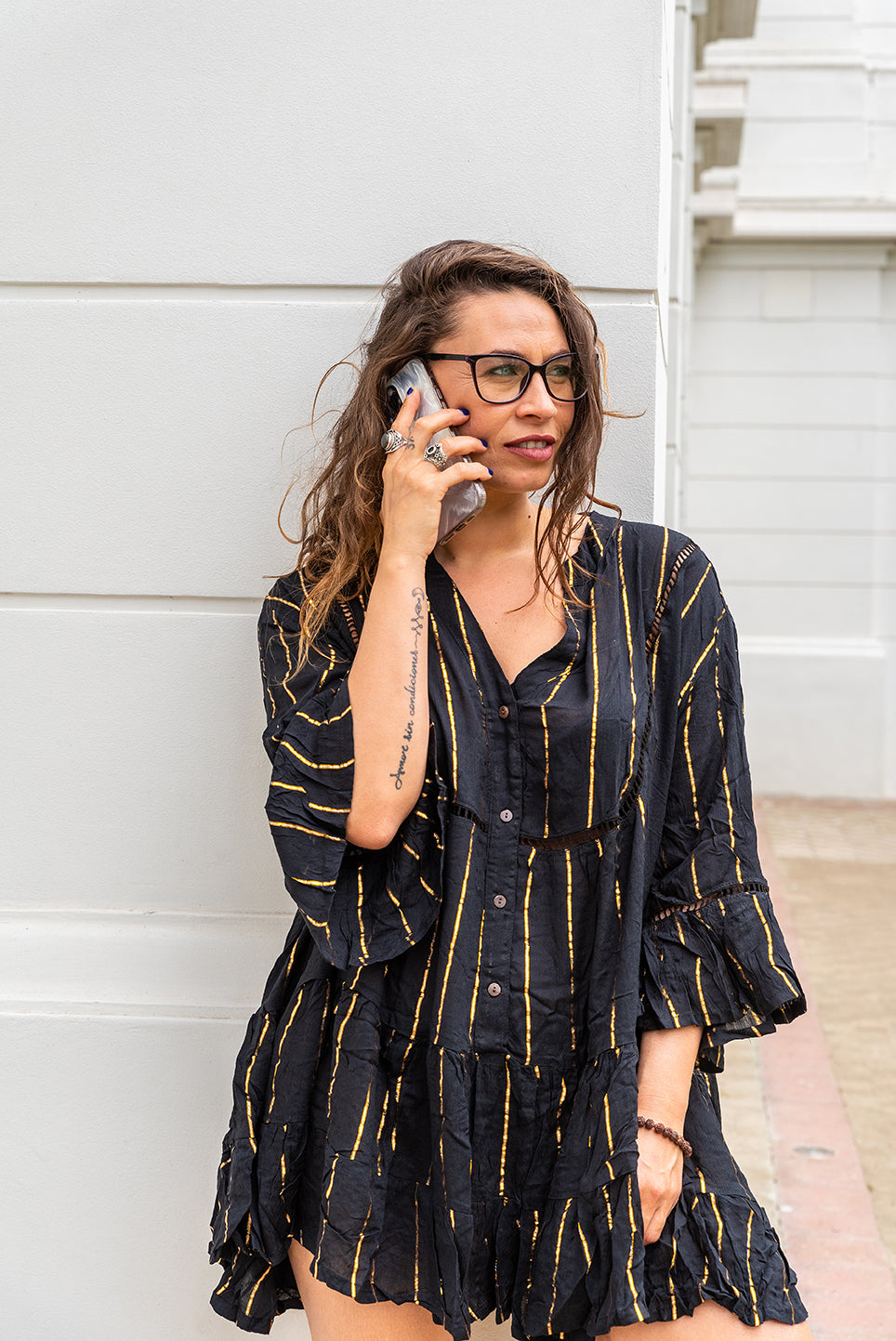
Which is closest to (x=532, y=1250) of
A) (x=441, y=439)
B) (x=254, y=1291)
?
(x=254, y=1291)

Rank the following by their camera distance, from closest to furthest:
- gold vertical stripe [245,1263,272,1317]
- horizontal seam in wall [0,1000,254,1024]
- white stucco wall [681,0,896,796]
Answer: gold vertical stripe [245,1263,272,1317] < horizontal seam in wall [0,1000,254,1024] < white stucco wall [681,0,896,796]

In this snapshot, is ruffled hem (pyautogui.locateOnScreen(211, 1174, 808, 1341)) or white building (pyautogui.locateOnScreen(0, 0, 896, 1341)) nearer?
ruffled hem (pyautogui.locateOnScreen(211, 1174, 808, 1341))

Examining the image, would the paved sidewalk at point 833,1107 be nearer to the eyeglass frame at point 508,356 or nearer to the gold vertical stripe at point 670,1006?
the gold vertical stripe at point 670,1006

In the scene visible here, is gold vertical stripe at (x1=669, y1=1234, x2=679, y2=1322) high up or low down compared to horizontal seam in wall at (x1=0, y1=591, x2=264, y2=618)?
down

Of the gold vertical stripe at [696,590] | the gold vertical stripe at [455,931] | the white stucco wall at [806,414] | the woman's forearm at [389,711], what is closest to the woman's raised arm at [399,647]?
the woman's forearm at [389,711]

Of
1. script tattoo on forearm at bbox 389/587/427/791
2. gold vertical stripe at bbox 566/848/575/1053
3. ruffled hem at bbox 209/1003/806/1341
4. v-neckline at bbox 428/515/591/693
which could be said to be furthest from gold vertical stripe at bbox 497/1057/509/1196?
v-neckline at bbox 428/515/591/693

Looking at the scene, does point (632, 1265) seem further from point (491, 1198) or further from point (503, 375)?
point (503, 375)

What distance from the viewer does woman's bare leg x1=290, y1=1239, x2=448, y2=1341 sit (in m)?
1.79

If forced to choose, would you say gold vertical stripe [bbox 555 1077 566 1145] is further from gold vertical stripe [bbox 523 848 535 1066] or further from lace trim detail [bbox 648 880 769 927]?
lace trim detail [bbox 648 880 769 927]

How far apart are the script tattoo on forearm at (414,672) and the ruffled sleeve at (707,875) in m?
0.36

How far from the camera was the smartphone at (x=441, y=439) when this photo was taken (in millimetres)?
1861

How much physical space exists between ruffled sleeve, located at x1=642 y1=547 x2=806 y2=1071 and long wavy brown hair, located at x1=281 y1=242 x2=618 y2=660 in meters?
0.23

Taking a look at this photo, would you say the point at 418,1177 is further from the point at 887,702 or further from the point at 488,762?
the point at 887,702


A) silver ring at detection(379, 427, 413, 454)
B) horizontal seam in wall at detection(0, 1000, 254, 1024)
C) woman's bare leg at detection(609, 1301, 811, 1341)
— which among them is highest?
silver ring at detection(379, 427, 413, 454)
